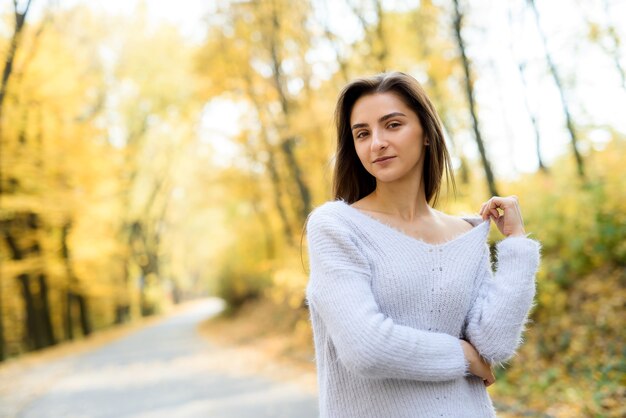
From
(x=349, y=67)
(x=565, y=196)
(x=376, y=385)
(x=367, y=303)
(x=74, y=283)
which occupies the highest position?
(x=349, y=67)

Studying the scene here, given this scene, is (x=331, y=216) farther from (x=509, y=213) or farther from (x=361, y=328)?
(x=509, y=213)

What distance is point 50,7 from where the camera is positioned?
416 inches

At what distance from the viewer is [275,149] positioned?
17109 mm

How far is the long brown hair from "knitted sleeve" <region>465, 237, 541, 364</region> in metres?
0.32

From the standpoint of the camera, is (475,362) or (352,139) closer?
(475,362)

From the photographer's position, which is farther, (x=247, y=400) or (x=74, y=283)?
(x=74, y=283)

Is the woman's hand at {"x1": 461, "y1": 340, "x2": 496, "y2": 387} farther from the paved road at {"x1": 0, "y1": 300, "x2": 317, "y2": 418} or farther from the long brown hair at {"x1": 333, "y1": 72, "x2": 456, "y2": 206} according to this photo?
the paved road at {"x1": 0, "y1": 300, "x2": 317, "y2": 418}

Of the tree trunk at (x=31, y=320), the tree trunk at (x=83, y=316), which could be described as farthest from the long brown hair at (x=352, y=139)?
the tree trunk at (x=83, y=316)

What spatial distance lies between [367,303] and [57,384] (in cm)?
1235

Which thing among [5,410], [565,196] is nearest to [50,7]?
[5,410]

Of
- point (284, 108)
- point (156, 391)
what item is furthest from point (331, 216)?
point (284, 108)

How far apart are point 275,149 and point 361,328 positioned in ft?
51.4

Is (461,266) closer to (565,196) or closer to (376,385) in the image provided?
(376,385)

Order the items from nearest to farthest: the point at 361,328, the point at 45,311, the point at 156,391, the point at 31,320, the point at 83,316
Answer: the point at 361,328 → the point at 156,391 → the point at 31,320 → the point at 45,311 → the point at 83,316
